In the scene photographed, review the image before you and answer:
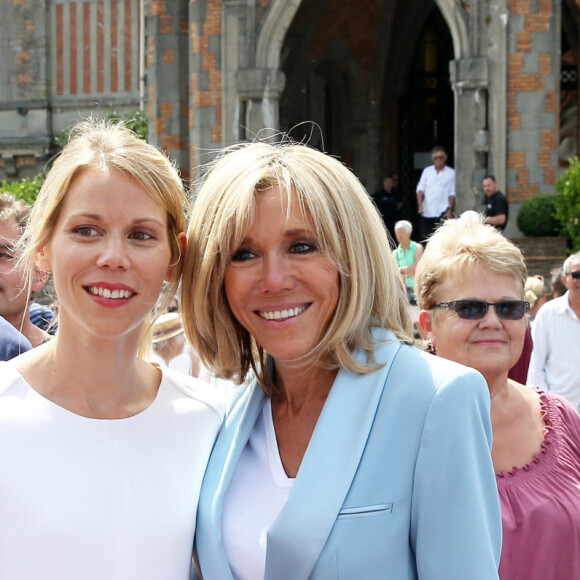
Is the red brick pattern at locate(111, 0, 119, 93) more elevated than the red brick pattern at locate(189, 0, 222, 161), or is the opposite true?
the red brick pattern at locate(111, 0, 119, 93)

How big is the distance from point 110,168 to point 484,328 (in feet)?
4.89

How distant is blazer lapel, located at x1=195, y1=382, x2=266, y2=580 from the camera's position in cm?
249

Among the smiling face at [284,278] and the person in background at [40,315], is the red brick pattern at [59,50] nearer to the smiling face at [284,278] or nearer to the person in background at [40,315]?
the person in background at [40,315]

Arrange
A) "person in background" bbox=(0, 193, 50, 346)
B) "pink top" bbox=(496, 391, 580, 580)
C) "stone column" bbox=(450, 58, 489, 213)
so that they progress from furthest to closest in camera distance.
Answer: "stone column" bbox=(450, 58, 489, 213), "person in background" bbox=(0, 193, 50, 346), "pink top" bbox=(496, 391, 580, 580)

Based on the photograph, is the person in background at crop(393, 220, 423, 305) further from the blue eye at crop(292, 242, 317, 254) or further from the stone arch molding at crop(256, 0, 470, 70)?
the blue eye at crop(292, 242, 317, 254)

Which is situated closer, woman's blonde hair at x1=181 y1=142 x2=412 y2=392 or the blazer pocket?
the blazer pocket

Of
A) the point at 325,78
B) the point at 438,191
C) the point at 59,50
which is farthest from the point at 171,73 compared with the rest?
the point at 59,50

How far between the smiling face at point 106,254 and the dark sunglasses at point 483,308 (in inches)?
49.7

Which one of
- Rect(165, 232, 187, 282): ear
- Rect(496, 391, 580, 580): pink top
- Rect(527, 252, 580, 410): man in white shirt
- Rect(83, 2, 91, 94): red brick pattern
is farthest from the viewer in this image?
Rect(83, 2, 91, 94): red brick pattern

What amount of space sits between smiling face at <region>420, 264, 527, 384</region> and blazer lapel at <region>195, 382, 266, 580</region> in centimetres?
97

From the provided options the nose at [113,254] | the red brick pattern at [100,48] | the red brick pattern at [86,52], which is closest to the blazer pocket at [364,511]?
the nose at [113,254]

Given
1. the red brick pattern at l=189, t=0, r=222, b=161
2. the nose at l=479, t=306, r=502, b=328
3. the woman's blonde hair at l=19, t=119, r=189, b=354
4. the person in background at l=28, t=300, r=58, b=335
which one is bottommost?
the person in background at l=28, t=300, r=58, b=335

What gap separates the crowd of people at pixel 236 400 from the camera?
2.34 m

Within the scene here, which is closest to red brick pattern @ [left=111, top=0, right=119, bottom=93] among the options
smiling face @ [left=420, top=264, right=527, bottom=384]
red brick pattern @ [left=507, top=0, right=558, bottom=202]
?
red brick pattern @ [left=507, top=0, right=558, bottom=202]
